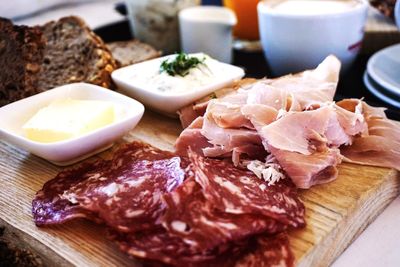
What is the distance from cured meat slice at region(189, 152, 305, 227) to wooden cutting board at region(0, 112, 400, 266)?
5cm

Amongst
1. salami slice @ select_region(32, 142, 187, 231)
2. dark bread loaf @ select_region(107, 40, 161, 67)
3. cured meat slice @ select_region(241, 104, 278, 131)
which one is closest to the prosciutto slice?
cured meat slice @ select_region(241, 104, 278, 131)

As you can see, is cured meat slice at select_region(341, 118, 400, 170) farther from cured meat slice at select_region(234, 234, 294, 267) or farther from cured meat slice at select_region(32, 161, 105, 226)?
cured meat slice at select_region(32, 161, 105, 226)

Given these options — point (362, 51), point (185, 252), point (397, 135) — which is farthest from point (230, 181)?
point (362, 51)

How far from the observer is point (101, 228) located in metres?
1.15

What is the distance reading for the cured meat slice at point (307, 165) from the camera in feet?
3.98

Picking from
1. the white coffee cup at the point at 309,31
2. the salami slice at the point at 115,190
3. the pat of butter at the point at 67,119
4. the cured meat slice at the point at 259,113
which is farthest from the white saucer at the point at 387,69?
the pat of butter at the point at 67,119

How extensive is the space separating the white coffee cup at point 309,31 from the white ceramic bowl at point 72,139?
78 centimetres

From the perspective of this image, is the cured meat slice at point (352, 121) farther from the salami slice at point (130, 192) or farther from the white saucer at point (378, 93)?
the salami slice at point (130, 192)

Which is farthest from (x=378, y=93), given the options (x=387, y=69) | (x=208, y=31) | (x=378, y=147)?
(x=208, y=31)

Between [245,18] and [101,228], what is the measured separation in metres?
1.67

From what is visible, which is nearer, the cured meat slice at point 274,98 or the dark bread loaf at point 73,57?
the cured meat slice at point 274,98

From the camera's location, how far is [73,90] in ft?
5.45

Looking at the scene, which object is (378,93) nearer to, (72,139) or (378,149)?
(378,149)

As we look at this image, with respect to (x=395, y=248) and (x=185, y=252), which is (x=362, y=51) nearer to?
(x=395, y=248)
